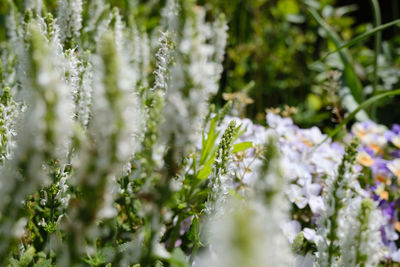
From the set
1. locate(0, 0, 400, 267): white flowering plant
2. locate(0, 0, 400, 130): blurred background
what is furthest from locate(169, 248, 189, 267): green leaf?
locate(0, 0, 400, 130): blurred background

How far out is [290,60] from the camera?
354cm

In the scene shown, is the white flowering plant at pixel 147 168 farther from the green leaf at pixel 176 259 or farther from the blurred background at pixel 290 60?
the blurred background at pixel 290 60

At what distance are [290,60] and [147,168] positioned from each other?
2981 millimetres

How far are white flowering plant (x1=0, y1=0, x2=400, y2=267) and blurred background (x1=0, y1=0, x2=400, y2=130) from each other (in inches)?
47.3

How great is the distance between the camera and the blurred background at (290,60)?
3.11m

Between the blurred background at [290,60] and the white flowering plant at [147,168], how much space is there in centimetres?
120

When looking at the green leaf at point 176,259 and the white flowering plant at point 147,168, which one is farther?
the green leaf at point 176,259

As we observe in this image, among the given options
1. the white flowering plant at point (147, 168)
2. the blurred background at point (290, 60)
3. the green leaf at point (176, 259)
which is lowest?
the green leaf at point (176, 259)

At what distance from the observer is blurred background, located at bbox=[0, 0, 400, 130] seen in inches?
122

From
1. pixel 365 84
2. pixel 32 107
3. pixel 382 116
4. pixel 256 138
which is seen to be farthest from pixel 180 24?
pixel 365 84

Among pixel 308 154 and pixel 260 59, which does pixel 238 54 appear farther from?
pixel 308 154

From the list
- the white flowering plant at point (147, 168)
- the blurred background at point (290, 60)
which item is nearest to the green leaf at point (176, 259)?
the white flowering plant at point (147, 168)

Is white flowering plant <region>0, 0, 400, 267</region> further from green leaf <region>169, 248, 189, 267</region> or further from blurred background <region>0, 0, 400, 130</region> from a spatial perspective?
blurred background <region>0, 0, 400, 130</region>

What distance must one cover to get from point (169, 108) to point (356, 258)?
52cm
